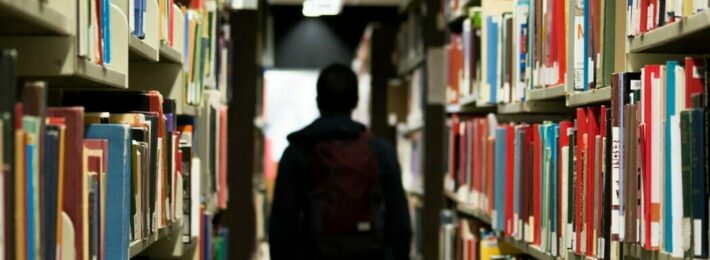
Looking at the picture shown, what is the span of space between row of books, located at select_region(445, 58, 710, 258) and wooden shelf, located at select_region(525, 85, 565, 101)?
8cm

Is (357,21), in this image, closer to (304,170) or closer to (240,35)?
(240,35)

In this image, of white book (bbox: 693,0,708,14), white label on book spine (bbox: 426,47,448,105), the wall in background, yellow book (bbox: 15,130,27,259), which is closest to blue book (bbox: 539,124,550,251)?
white book (bbox: 693,0,708,14)

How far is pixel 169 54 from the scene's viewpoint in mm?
2447

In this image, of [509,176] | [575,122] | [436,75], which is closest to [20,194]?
[575,122]

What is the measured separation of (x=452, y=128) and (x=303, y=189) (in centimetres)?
106

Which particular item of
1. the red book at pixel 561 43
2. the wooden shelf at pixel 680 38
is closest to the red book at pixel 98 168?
the wooden shelf at pixel 680 38

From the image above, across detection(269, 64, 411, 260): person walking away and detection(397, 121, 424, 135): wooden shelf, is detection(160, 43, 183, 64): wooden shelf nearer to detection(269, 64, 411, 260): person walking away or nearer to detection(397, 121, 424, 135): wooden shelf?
detection(269, 64, 411, 260): person walking away

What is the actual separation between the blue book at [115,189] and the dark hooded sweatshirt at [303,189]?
1417 millimetres

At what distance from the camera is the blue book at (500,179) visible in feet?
10.0

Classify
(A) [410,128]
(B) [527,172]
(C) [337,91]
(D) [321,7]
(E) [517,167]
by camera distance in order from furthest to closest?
(D) [321,7], (A) [410,128], (C) [337,91], (E) [517,167], (B) [527,172]

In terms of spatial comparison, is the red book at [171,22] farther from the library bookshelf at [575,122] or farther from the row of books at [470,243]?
the row of books at [470,243]

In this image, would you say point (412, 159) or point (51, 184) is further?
point (412, 159)

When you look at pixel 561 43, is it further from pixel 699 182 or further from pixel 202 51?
pixel 202 51

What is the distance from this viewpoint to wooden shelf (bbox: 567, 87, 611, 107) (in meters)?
2.01
